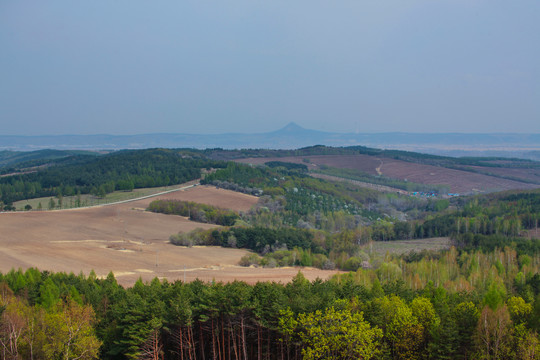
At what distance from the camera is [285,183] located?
174250 millimetres

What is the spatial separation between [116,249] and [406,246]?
58.3m

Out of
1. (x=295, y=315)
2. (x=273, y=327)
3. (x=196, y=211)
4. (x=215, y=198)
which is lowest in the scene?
(x=196, y=211)

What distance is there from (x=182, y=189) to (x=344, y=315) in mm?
124297

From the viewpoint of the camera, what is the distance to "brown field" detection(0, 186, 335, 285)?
7169cm

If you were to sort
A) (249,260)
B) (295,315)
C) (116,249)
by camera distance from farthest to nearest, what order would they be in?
(116,249)
(249,260)
(295,315)

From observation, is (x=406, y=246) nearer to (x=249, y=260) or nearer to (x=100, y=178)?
(x=249, y=260)

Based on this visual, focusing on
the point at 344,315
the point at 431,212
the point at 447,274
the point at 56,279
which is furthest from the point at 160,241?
the point at 431,212

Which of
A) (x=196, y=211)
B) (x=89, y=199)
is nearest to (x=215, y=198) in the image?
(x=196, y=211)

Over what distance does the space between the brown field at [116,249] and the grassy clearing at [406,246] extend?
23322 millimetres

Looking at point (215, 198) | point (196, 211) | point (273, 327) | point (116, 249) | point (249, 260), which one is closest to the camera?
point (273, 327)

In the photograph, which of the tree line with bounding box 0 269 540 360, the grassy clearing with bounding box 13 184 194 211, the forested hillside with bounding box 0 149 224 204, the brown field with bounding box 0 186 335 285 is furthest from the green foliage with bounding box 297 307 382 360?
the forested hillside with bounding box 0 149 224 204

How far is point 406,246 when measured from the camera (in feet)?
341

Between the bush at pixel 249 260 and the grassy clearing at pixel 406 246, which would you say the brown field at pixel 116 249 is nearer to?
the bush at pixel 249 260

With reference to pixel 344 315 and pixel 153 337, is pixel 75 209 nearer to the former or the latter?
pixel 153 337
